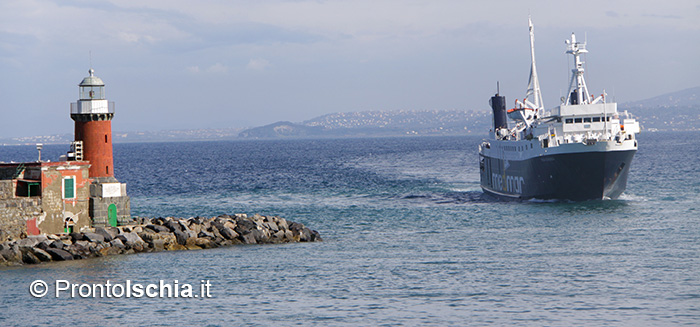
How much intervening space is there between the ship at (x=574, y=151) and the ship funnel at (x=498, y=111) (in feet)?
36.4

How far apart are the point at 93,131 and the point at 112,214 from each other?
141 inches

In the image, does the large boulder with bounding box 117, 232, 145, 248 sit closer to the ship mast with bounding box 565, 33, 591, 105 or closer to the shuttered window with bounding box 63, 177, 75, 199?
the shuttered window with bounding box 63, 177, 75, 199

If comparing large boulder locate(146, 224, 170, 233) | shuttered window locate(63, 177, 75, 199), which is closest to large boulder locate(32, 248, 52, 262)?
shuttered window locate(63, 177, 75, 199)

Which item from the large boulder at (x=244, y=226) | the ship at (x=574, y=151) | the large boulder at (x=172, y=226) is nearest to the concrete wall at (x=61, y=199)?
the large boulder at (x=172, y=226)

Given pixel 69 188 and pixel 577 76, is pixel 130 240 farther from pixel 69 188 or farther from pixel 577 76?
pixel 577 76

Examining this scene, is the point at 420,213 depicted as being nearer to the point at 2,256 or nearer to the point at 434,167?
the point at 2,256

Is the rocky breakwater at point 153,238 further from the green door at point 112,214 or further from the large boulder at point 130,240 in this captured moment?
the green door at point 112,214

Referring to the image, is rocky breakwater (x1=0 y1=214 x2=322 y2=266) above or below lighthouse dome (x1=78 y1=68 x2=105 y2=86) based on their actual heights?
below

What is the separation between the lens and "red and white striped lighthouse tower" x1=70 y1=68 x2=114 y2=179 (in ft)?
116

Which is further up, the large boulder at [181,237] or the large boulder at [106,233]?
the large boulder at [106,233]

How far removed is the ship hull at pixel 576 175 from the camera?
159ft

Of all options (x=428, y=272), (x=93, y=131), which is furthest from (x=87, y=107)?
(x=428, y=272)

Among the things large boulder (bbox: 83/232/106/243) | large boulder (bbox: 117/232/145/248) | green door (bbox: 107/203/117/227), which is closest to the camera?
large boulder (bbox: 83/232/106/243)

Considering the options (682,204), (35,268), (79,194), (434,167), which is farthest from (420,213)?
(434,167)
